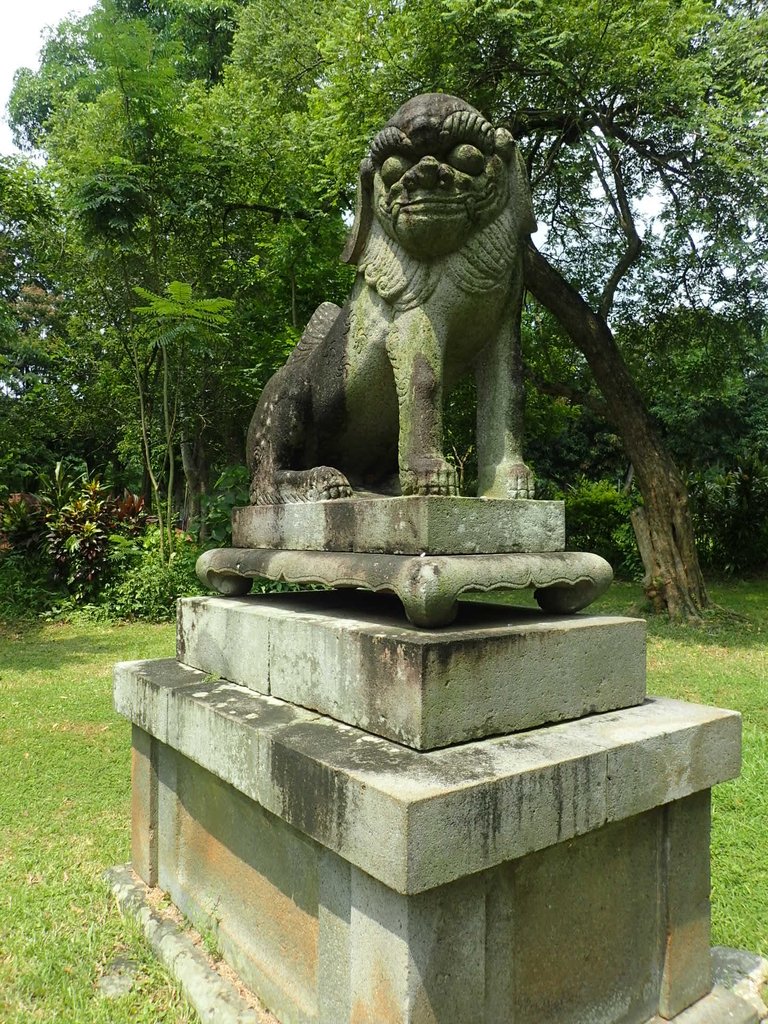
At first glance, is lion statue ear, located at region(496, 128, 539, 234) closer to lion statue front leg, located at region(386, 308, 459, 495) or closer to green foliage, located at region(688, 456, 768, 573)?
lion statue front leg, located at region(386, 308, 459, 495)

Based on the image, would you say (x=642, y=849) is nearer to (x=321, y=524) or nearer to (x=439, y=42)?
(x=321, y=524)

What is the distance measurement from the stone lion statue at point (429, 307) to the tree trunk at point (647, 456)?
6.99 m

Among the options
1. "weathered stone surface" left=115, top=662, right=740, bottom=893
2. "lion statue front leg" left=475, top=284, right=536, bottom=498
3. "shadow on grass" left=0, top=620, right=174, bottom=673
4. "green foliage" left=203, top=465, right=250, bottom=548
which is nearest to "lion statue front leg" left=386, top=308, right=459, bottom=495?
"lion statue front leg" left=475, top=284, right=536, bottom=498

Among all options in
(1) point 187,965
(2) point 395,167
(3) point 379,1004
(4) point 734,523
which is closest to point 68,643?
(1) point 187,965

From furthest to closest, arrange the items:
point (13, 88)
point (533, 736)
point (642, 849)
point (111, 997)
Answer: point (13, 88), point (111, 997), point (642, 849), point (533, 736)

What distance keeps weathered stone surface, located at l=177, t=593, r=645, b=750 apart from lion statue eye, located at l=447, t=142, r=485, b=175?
54.2 inches

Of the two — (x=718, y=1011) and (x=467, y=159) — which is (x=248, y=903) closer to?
(x=718, y=1011)

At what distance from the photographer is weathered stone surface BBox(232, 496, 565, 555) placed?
6.68ft

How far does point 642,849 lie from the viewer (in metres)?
2.05

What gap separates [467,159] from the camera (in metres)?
2.20

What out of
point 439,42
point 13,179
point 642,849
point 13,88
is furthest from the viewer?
point 13,88

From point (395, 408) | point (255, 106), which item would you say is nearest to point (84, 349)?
point (255, 106)

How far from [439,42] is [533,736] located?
724 cm

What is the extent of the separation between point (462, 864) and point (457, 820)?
96mm
